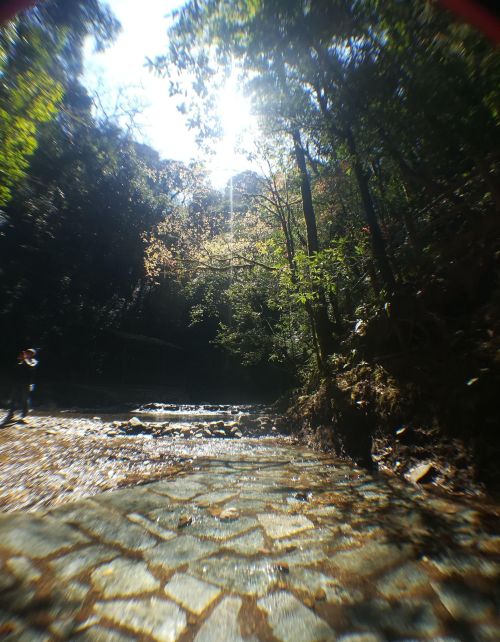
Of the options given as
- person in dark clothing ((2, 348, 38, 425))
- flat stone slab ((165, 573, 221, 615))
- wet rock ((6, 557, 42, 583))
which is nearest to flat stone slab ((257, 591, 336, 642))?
flat stone slab ((165, 573, 221, 615))

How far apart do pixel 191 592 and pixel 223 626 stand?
338 mm

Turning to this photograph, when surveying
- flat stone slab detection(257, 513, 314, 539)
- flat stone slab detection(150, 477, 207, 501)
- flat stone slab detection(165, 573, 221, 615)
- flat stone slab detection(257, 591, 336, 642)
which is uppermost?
flat stone slab detection(150, 477, 207, 501)

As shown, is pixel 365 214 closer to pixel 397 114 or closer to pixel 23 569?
pixel 397 114

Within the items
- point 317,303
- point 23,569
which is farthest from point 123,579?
point 317,303

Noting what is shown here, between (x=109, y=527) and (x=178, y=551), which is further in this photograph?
(x=109, y=527)

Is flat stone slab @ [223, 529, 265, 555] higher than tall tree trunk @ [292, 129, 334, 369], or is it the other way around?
tall tree trunk @ [292, 129, 334, 369]

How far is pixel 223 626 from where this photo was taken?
6.09ft

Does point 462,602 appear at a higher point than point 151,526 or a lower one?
lower

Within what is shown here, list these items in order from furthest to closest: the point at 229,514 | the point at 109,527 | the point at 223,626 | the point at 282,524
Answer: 1. the point at 229,514
2. the point at 282,524
3. the point at 109,527
4. the point at 223,626

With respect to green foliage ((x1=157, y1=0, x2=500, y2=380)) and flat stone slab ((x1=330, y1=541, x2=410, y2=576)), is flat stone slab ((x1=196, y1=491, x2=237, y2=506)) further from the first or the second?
green foliage ((x1=157, y1=0, x2=500, y2=380))

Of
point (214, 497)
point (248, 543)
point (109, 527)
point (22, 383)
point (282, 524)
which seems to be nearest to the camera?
point (248, 543)

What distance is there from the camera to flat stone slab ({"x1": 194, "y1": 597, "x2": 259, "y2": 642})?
5.82 feet

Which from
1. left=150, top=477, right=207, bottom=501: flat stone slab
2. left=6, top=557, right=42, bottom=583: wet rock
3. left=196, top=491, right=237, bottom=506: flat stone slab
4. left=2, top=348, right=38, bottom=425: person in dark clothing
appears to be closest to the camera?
left=6, top=557, right=42, bottom=583: wet rock

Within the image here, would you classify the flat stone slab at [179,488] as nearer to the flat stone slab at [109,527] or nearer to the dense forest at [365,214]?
the flat stone slab at [109,527]
